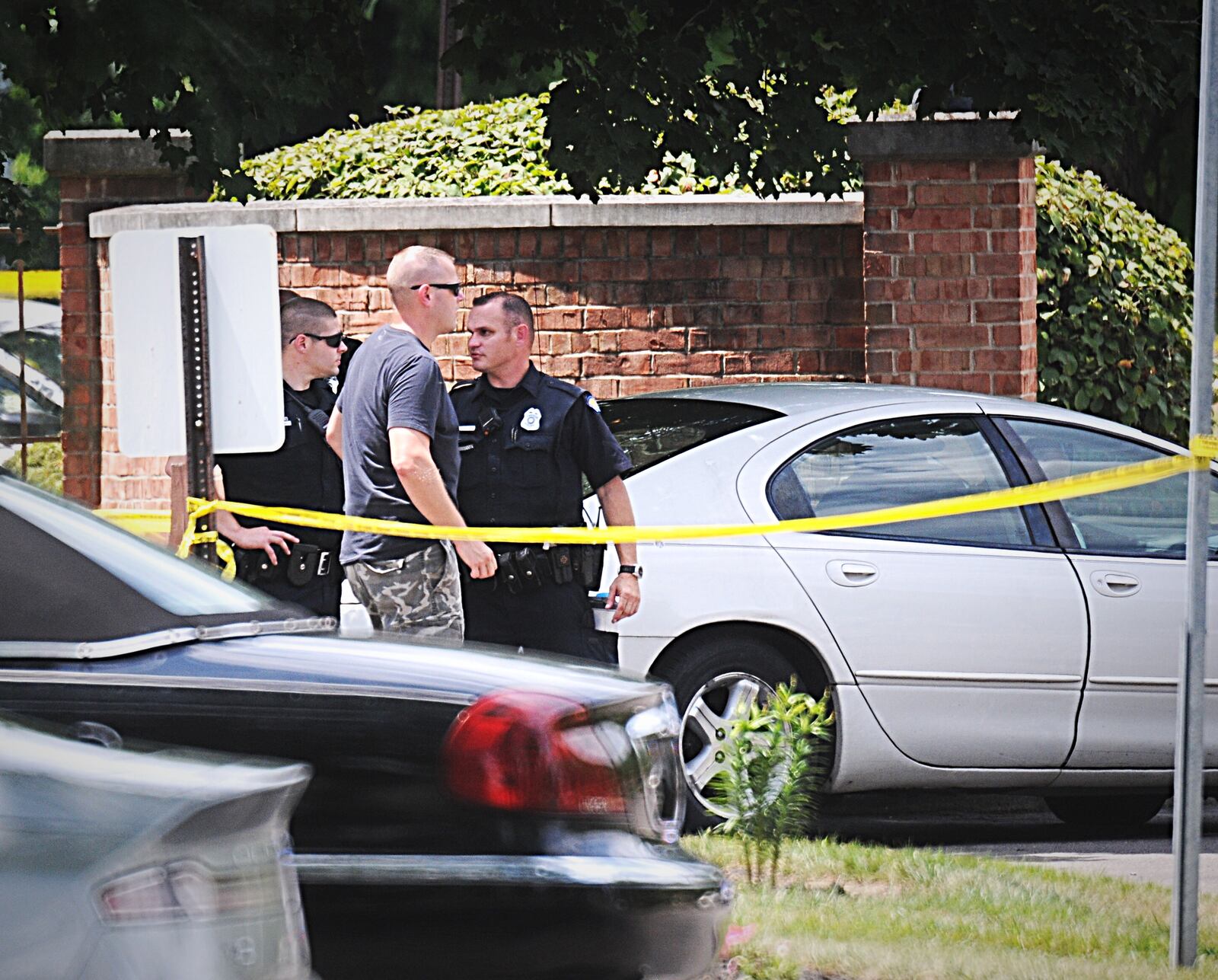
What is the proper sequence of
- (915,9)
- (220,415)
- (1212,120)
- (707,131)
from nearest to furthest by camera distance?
1. (1212,120)
2. (220,415)
3. (915,9)
4. (707,131)

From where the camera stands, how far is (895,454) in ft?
22.6

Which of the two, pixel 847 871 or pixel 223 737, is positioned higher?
pixel 223 737

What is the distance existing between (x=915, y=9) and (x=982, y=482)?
2299 mm

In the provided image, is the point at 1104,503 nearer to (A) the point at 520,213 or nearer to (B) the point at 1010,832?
(B) the point at 1010,832

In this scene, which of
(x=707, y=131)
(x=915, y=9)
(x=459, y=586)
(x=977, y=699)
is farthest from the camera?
(x=707, y=131)

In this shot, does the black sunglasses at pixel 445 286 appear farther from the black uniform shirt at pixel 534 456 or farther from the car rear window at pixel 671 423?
the car rear window at pixel 671 423

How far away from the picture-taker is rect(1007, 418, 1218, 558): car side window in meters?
7.02

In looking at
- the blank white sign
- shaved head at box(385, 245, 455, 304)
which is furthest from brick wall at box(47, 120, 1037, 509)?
the blank white sign

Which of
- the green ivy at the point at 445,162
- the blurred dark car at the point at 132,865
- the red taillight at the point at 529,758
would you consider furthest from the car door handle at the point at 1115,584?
the blurred dark car at the point at 132,865

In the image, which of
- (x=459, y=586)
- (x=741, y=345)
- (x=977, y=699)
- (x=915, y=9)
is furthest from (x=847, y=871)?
(x=741, y=345)

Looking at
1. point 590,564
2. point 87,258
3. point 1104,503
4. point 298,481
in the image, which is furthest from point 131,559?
point 87,258

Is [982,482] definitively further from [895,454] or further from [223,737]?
[223,737]

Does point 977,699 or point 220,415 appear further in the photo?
point 977,699

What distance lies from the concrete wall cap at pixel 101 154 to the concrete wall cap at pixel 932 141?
3.74 m
